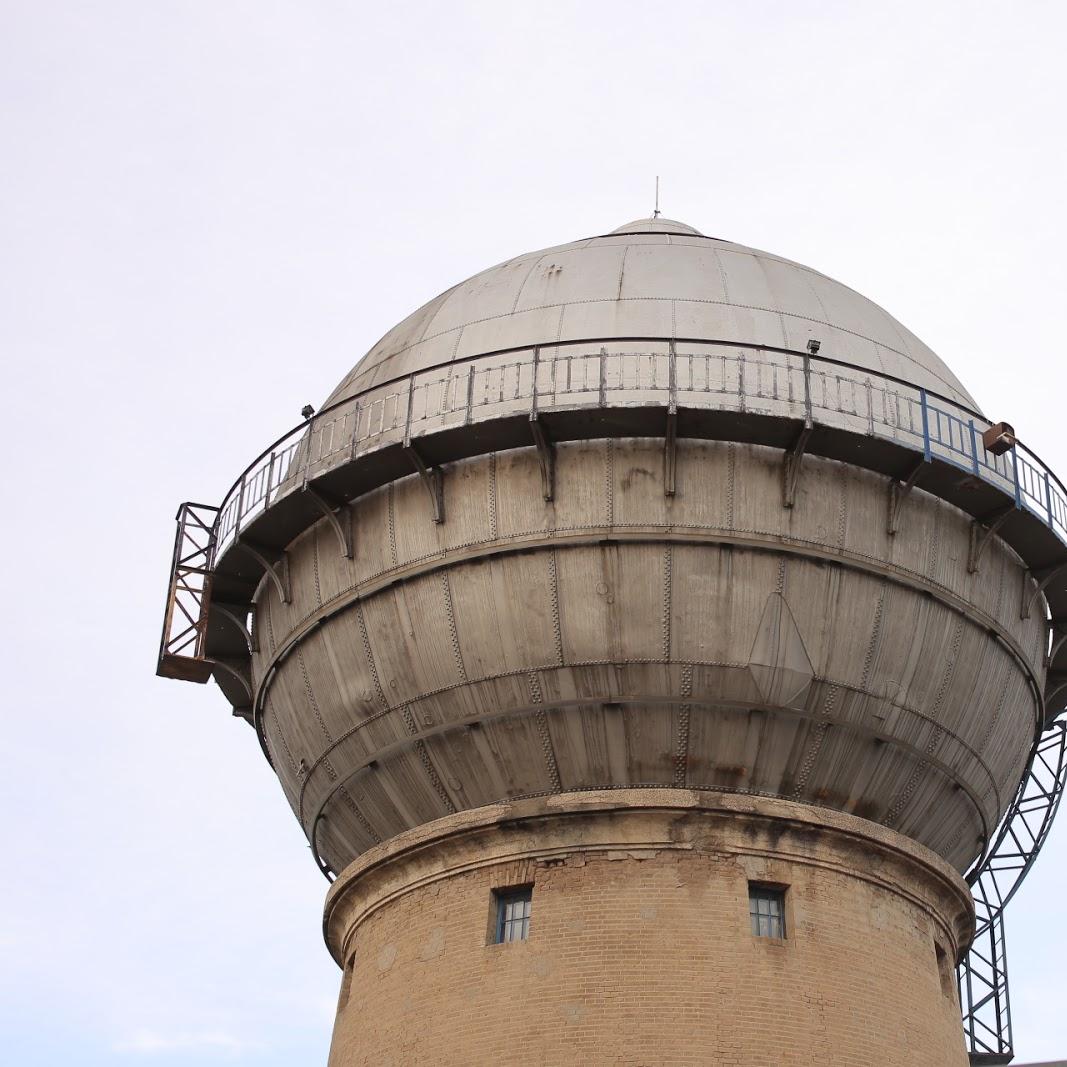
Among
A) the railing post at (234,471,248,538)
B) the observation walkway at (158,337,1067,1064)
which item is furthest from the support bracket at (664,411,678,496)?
the railing post at (234,471,248,538)

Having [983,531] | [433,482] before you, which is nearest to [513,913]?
[433,482]

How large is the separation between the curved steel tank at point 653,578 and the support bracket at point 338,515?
53 mm

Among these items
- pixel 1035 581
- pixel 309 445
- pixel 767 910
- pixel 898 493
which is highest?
pixel 309 445

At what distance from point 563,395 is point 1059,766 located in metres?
8.77

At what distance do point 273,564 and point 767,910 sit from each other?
6.31 m

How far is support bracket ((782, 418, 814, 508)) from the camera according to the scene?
14195 millimetres

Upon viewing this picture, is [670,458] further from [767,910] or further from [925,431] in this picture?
[767,910]

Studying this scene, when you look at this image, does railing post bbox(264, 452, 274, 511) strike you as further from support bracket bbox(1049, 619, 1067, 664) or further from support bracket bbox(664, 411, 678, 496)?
support bracket bbox(1049, 619, 1067, 664)

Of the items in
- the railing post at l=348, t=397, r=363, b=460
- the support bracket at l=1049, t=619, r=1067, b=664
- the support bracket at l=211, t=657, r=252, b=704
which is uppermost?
the railing post at l=348, t=397, r=363, b=460

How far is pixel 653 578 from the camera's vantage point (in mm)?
13961

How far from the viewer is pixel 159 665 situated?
16.3 meters

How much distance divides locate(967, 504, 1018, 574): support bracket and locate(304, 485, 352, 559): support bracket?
6.26 m

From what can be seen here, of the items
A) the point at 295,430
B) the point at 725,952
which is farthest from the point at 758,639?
the point at 295,430

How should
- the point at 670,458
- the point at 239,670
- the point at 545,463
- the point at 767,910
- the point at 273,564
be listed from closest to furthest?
the point at 767,910 < the point at 670,458 < the point at 545,463 < the point at 273,564 < the point at 239,670
